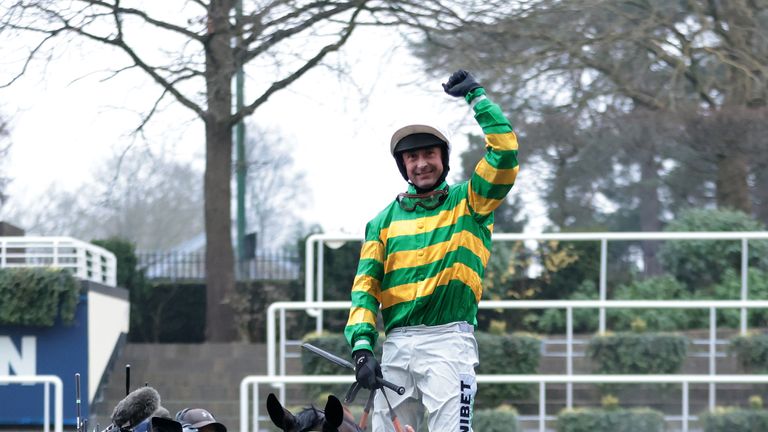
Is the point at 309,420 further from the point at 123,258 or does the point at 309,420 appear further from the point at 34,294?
the point at 123,258

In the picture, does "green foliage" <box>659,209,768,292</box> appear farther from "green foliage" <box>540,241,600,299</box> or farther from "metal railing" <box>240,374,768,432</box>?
"metal railing" <box>240,374,768,432</box>

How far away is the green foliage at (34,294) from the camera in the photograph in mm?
12141

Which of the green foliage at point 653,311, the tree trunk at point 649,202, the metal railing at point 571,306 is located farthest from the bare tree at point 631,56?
the metal railing at point 571,306

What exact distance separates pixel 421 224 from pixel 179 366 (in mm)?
8548

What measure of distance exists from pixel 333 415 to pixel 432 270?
980 millimetres

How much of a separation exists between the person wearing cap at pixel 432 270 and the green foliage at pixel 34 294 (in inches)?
317

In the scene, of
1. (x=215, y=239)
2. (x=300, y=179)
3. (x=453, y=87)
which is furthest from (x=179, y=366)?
(x=300, y=179)

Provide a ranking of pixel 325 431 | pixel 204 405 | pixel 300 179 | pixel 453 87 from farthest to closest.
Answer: pixel 300 179 → pixel 204 405 → pixel 453 87 → pixel 325 431

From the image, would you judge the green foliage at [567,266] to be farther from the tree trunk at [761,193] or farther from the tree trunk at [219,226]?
the tree trunk at [219,226]

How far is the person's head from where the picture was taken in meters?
4.58

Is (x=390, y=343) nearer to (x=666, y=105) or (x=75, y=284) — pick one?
(x=75, y=284)

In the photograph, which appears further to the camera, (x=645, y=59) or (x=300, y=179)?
(x=300, y=179)

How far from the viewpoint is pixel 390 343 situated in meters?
4.64

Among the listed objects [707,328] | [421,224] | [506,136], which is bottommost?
[707,328]
